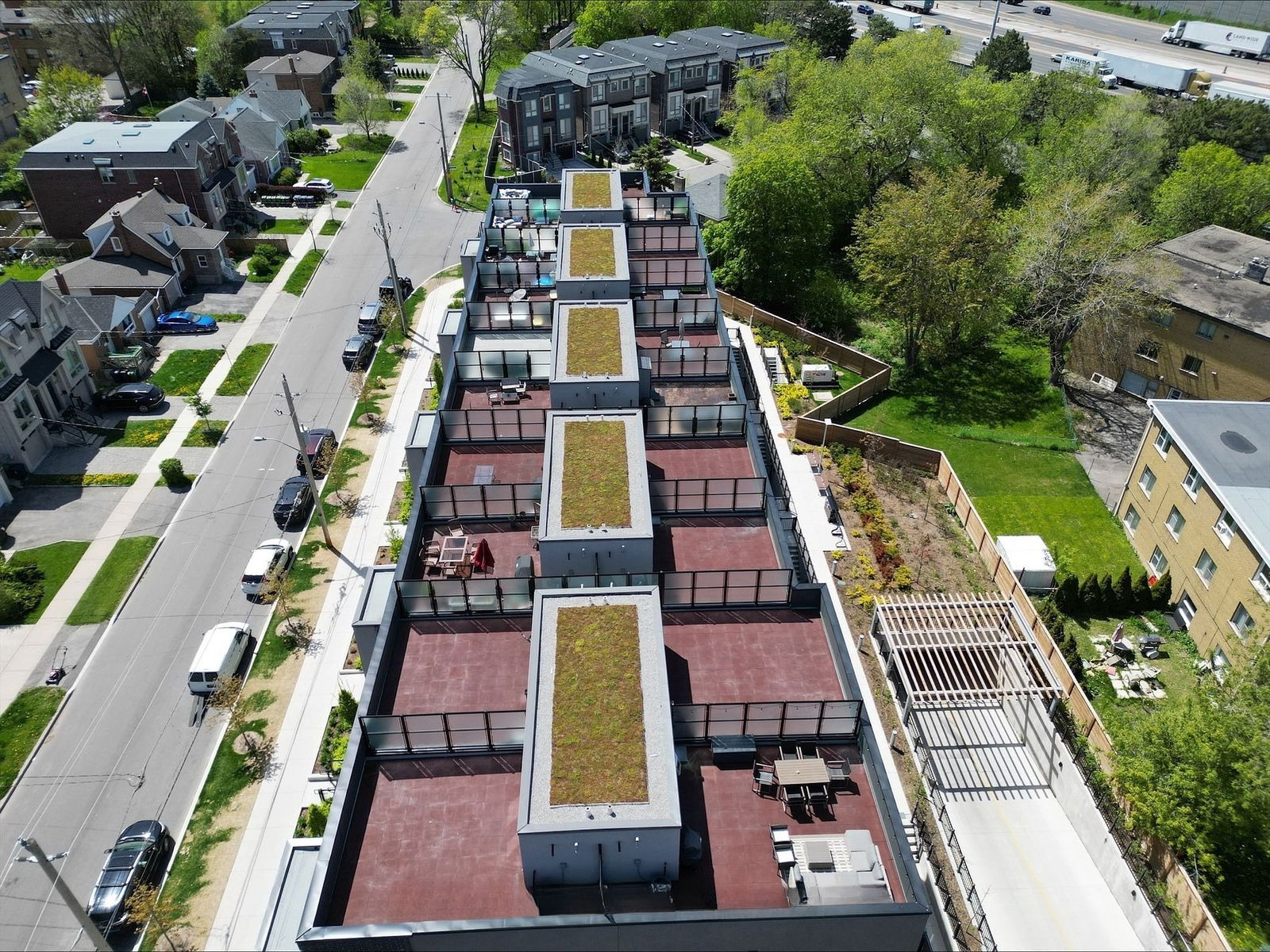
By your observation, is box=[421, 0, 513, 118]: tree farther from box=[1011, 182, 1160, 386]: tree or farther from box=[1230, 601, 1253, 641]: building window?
box=[1230, 601, 1253, 641]: building window

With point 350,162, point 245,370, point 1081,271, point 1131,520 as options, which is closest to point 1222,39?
point 1081,271

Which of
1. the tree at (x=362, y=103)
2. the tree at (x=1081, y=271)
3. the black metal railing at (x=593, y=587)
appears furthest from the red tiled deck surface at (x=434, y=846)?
the tree at (x=362, y=103)

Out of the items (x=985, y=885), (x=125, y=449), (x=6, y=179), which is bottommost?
(x=985, y=885)

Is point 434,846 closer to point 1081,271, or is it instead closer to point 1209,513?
point 1209,513

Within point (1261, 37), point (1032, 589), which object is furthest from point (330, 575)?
point (1261, 37)

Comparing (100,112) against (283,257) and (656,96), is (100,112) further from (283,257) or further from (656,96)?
(656,96)
